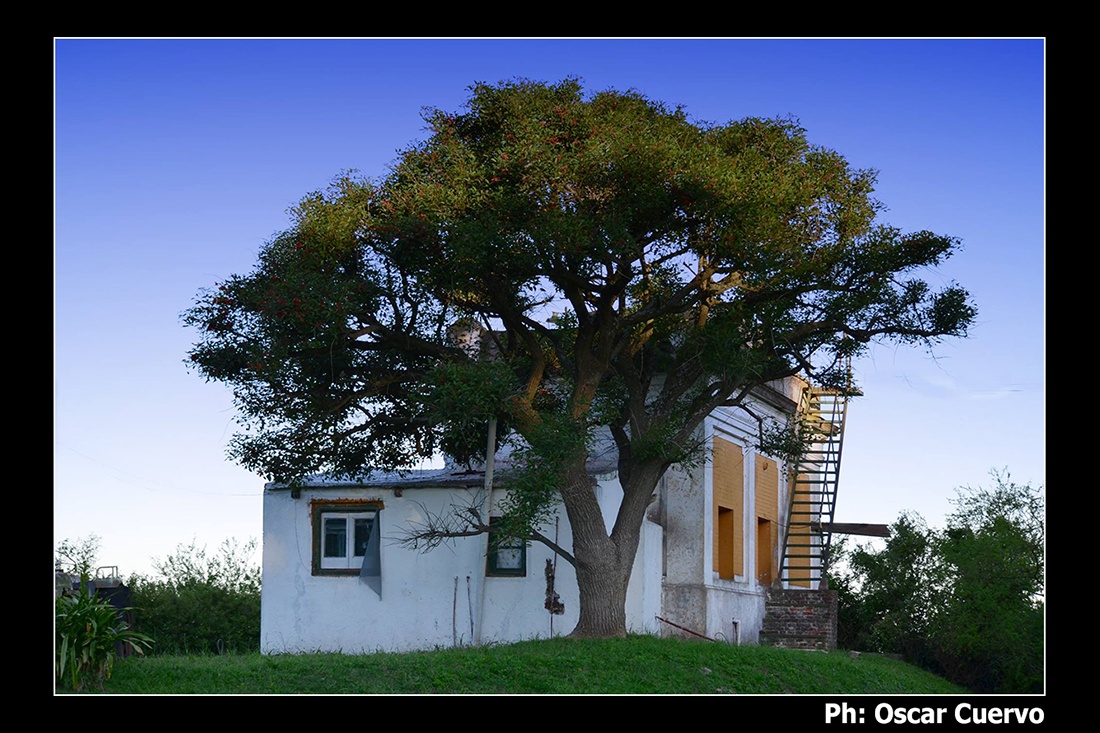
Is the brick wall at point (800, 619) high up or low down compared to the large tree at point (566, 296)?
down

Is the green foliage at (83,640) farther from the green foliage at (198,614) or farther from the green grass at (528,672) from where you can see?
the green foliage at (198,614)

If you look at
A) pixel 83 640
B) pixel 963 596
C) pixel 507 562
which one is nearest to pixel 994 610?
pixel 963 596

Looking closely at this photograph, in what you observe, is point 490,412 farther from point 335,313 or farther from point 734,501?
point 734,501

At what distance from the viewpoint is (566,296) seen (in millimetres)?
20922

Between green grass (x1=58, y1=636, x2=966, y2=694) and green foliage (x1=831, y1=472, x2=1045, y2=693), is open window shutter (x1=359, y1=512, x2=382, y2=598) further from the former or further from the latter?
green foliage (x1=831, y1=472, x2=1045, y2=693)

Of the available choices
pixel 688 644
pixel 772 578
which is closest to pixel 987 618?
pixel 772 578

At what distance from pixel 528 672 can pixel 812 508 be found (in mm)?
14984

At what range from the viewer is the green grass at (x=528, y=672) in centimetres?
1623

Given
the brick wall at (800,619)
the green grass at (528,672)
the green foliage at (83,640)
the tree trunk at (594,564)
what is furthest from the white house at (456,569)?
the green foliage at (83,640)

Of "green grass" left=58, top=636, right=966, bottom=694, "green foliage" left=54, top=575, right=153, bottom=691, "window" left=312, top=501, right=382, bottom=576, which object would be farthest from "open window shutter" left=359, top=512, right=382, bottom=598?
"green foliage" left=54, top=575, right=153, bottom=691

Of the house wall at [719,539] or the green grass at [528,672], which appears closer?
the green grass at [528,672]

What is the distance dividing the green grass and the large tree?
1895 mm

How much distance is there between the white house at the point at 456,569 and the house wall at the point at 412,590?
0.02 m

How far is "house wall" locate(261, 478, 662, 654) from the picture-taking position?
22625mm
